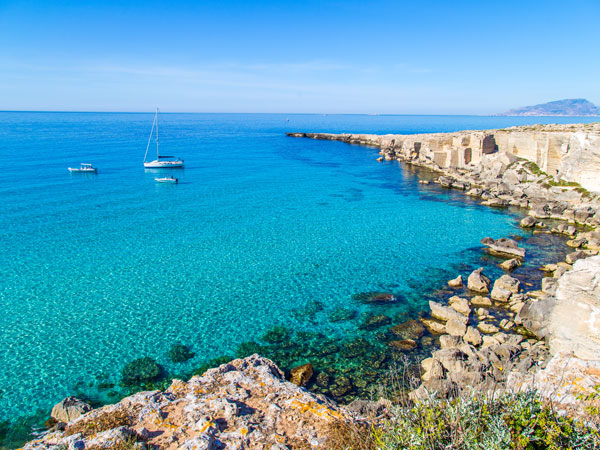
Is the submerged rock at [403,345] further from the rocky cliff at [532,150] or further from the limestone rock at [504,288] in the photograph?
the rocky cliff at [532,150]

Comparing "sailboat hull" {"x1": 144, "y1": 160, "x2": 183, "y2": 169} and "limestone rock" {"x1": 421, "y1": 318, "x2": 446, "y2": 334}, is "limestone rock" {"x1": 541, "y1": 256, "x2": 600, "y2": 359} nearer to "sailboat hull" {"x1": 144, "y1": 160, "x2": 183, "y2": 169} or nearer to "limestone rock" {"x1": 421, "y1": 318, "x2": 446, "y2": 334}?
"limestone rock" {"x1": 421, "y1": 318, "x2": 446, "y2": 334}

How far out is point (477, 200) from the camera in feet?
132

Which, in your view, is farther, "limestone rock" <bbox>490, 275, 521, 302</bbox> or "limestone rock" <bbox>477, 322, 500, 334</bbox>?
"limestone rock" <bbox>490, 275, 521, 302</bbox>

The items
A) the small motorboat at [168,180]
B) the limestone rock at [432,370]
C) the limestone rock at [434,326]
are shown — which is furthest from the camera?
the small motorboat at [168,180]

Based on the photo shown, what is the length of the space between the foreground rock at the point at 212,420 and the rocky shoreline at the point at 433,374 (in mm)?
26

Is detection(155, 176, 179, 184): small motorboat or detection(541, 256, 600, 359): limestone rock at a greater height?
detection(155, 176, 179, 184): small motorboat

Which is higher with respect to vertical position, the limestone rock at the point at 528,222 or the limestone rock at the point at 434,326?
the limestone rock at the point at 528,222

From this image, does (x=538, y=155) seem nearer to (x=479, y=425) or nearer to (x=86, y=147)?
(x=479, y=425)

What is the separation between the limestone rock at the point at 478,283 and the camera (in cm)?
1967

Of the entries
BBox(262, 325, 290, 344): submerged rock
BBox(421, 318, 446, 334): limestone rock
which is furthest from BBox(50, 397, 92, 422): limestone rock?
BBox(421, 318, 446, 334): limestone rock

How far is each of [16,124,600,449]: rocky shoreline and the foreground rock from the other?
3cm

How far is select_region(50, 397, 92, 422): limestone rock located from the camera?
11180mm

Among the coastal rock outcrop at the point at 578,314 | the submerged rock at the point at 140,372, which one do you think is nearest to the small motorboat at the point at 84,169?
the submerged rock at the point at 140,372

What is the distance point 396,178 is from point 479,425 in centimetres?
4853
